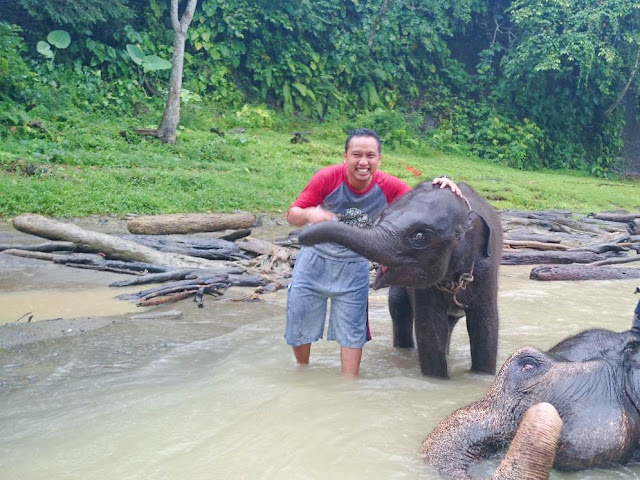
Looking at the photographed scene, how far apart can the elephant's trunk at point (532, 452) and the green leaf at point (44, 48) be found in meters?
16.8

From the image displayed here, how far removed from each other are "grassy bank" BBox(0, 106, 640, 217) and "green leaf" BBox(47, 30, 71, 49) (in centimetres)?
244

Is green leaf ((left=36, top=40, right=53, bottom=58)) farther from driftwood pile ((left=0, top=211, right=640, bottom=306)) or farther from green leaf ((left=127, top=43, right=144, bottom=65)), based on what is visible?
driftwood pile ((left=0, top=211, right=640, bottom=306))

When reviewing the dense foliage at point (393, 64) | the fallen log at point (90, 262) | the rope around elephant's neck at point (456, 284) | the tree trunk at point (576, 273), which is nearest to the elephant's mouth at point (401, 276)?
the rope around elephant's neck at point (456, 284)

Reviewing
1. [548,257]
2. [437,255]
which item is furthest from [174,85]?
[437,255]

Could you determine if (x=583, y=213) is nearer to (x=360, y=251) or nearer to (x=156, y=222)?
(x=156, y=222)

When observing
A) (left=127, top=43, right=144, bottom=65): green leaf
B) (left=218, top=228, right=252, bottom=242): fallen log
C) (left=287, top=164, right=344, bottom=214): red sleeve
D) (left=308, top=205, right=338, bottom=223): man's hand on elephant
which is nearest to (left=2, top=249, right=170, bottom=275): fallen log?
(left=218, top=228, right=252, bottom=242): fallen log

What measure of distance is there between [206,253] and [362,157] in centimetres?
473

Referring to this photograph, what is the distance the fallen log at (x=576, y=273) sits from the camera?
898cm

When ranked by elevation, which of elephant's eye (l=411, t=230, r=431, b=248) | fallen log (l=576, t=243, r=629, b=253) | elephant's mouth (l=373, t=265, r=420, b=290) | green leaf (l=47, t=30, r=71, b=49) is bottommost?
fallen log (l=576, t=243, r=629, b=253)

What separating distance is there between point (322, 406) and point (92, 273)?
14.7 feet

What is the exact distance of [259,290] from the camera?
7715mm

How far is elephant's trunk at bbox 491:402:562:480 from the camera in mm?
2822

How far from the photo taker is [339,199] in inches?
192

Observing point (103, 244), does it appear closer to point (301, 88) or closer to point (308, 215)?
point (308, 215)
